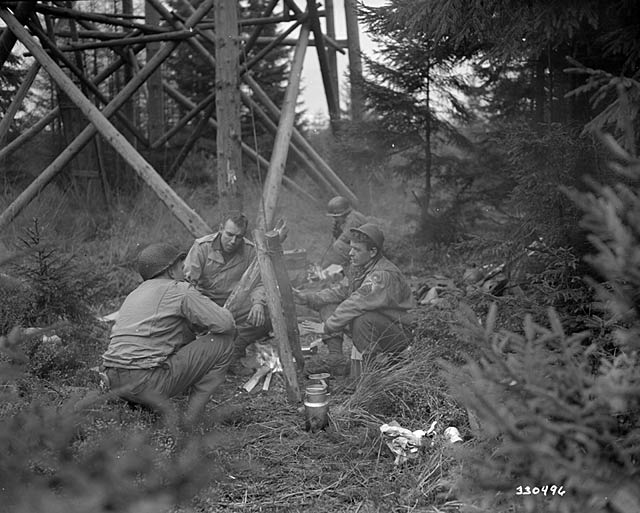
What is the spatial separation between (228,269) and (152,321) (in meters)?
2.02

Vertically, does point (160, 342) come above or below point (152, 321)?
below

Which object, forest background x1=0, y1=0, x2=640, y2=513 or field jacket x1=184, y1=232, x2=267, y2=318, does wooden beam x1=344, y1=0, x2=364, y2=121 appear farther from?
field jacket x1=184, y1=232, x2=267, y2=318

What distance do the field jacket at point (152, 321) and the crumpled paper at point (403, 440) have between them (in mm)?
1641

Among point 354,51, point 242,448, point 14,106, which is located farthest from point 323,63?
point 242,448

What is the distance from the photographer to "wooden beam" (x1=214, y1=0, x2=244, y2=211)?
7.26 meters

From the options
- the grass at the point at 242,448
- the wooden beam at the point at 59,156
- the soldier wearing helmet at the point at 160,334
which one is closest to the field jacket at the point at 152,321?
the soldier wearing helmet at the point at 160,334

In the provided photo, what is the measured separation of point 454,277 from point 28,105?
16.5 metres

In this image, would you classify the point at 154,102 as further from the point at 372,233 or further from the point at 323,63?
the point at 372,233

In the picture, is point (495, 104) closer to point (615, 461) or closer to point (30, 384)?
point (30, 384)

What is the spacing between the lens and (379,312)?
5840 millimetres

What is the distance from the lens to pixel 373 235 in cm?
586

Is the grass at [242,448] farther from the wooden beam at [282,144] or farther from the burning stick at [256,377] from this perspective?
the wooden beam at [282,144]

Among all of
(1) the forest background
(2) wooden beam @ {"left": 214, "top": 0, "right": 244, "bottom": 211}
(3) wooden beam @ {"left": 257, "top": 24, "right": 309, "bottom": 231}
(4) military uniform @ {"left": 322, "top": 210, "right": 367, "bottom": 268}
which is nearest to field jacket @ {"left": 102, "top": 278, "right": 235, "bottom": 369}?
(1) the forest background

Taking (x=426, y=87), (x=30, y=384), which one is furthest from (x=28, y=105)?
(x=30, y=384)
